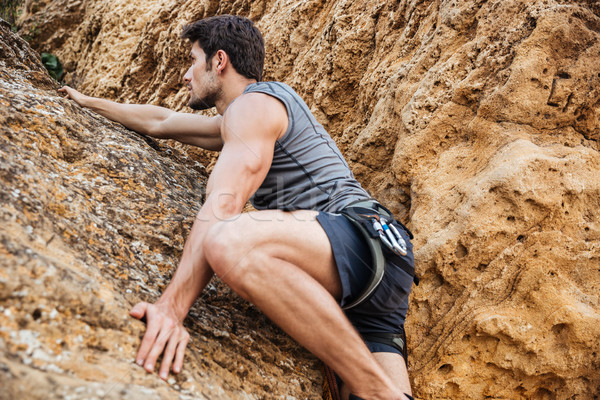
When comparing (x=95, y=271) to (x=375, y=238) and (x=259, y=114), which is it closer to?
(x=259, y=114)

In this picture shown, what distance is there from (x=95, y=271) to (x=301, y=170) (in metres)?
1.13

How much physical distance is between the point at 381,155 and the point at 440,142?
47 centimetres

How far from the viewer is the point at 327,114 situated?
4.02 meters

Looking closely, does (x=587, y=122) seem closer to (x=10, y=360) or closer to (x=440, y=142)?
(x=440, y=142)

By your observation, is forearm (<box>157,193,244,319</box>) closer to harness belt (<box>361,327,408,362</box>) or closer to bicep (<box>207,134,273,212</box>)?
bicep (<box>207,134,273,212</box>)

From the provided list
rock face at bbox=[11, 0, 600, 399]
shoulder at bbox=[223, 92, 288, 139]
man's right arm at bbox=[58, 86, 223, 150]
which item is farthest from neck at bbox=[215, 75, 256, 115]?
rock face at bbox=[11, 0, 600, 399]

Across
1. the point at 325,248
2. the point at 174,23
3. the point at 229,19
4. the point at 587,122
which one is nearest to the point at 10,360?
the point at 325,248

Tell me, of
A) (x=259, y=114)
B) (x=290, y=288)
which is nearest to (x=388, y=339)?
(x=290, y=288)

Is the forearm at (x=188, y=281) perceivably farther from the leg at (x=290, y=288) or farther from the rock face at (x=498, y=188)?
the rock face at (x=498, y=188)

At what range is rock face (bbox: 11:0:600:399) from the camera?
2.42m

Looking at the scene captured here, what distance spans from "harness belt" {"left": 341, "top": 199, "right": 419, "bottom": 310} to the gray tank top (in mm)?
190

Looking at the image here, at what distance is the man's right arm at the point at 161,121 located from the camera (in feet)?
10.7

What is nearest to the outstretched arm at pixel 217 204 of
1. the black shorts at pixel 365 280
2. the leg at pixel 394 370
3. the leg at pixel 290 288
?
the leg at pixel 290 288

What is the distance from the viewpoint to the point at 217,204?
2.10m
